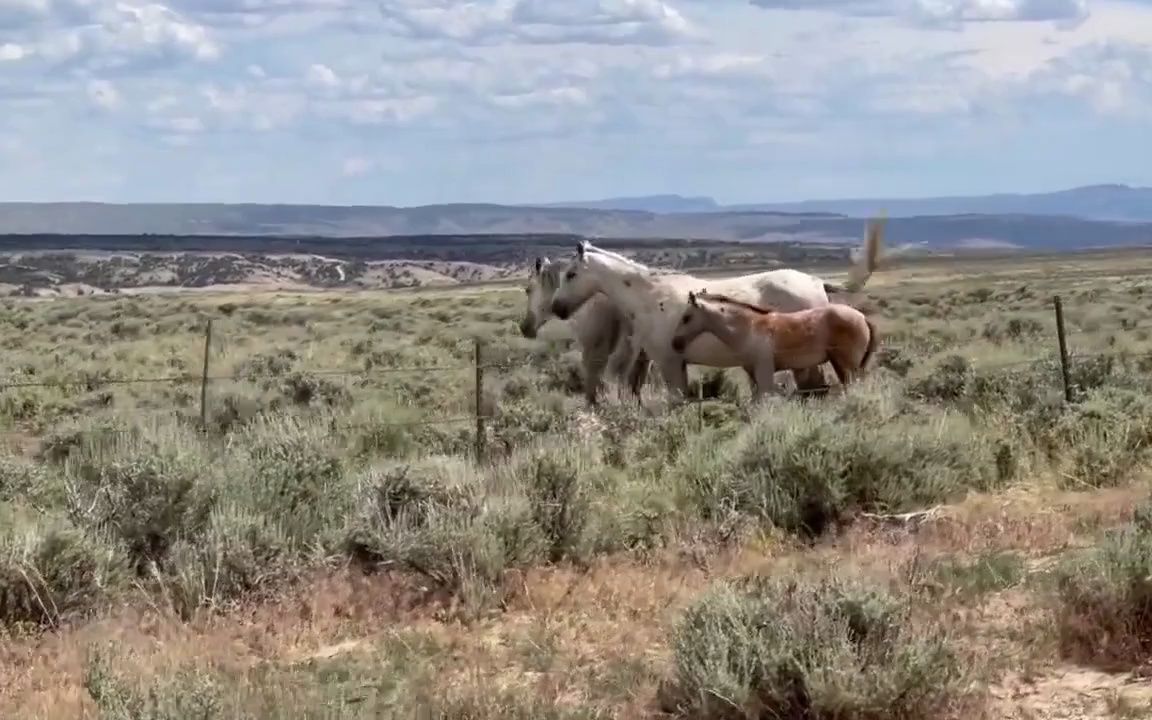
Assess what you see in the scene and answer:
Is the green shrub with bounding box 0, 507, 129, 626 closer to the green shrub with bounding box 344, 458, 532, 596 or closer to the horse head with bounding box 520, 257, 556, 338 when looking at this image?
the green shrub with bounding box 344, 458, 532, 596

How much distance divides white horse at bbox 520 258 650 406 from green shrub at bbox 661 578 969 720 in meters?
9.31

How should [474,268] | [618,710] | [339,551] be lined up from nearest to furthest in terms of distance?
[618,710] < [339,551] < [474,268]

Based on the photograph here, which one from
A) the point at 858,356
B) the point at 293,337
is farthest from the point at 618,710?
the point at 293,337

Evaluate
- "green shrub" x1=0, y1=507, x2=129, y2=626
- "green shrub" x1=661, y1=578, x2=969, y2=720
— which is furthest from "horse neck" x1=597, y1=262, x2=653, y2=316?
"green shrub" x1=661, y1=578, x2=969, y2=720

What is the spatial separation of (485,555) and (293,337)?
26.4 metres

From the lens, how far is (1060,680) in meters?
5.80

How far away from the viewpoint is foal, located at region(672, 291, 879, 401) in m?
13.4

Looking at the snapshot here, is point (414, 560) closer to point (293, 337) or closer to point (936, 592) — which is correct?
point (936, 592)

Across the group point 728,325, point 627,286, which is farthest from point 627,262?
point 728,325

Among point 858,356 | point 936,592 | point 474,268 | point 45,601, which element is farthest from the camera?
point 474,268

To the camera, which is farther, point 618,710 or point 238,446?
point 238,446

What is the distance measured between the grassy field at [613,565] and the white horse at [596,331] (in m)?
1.18

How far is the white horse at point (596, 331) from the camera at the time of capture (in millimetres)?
15211

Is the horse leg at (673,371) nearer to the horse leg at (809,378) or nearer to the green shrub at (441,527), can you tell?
the horse leg at (809,378)
